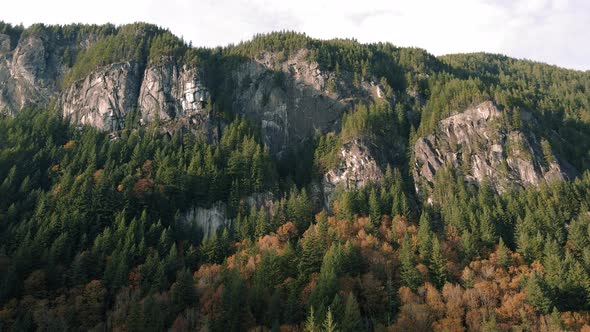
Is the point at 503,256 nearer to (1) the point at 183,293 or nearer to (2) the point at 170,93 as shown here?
(1) the point at 183,293

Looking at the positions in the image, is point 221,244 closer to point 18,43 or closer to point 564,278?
point 564,278

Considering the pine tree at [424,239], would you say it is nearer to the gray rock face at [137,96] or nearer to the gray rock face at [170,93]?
the gray rock face at [137,96]

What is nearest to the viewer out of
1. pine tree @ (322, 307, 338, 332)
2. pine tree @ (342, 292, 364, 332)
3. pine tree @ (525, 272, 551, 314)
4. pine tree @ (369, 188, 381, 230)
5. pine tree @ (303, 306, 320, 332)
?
pine tree @ (322, 307, 338, 332)

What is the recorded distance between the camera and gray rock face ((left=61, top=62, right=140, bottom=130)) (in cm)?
12212

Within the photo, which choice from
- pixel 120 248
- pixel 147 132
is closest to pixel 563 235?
pixel 120 248

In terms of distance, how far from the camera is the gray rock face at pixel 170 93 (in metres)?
123

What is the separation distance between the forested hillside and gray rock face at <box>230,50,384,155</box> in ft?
1.90

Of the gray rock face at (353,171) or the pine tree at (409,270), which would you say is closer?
the pine tree at (409,270)

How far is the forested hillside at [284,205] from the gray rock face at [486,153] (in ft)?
2.11

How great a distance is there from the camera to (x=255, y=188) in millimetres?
96812

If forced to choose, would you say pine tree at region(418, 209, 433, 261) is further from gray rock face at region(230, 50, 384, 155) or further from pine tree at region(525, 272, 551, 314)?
gray rock face at region(230, 50, 384, 155)

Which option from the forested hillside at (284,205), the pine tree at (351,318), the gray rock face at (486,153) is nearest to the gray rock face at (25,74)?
the forested hillside at (284,205)

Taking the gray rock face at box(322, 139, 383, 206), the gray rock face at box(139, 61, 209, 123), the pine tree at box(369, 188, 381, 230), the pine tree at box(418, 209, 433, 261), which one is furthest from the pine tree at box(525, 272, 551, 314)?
the gray rock face at box(139, 61, 209, 123)

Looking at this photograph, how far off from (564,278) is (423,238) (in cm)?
2142
